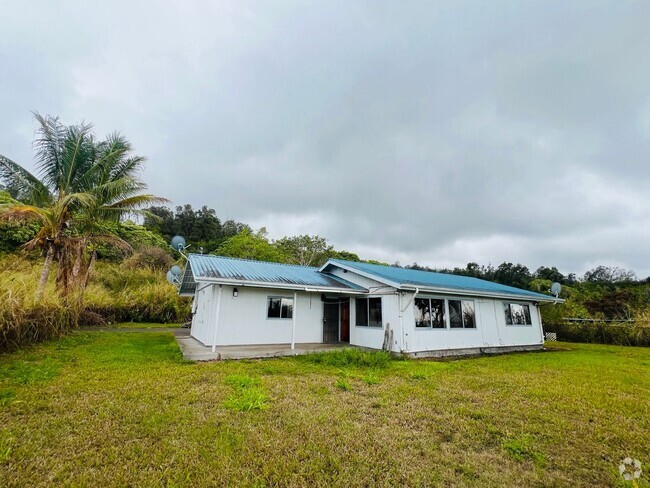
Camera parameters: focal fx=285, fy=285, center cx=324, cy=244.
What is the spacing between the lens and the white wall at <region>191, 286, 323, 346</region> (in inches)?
384

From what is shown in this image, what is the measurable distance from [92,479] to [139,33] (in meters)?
12.4

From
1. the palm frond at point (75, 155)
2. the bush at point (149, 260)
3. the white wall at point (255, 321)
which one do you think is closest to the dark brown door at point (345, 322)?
the white wall at point (255, 321)

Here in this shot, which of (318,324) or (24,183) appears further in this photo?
(318,324)

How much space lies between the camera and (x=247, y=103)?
1294 cm

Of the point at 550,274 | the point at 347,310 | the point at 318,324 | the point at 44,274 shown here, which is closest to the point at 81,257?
the point at 44,274

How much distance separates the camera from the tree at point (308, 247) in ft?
117

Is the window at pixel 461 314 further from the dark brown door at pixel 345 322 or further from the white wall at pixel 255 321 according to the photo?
the white wall at pixel 255 321

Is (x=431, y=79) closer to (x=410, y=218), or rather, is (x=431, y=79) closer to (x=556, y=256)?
(x=410, y=218)

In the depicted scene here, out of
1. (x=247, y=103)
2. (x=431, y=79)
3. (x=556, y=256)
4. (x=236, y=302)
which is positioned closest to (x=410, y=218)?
(x=431, y=79)

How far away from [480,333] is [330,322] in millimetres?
6152

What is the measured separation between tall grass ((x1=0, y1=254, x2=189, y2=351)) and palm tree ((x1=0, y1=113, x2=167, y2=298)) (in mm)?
1318

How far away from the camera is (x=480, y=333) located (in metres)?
11.7

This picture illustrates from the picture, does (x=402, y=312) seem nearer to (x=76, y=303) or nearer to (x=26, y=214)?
(x=76, y=303)

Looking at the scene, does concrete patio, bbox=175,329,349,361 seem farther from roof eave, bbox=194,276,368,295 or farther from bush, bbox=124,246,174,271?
bush, bbox=124,246,174,271
